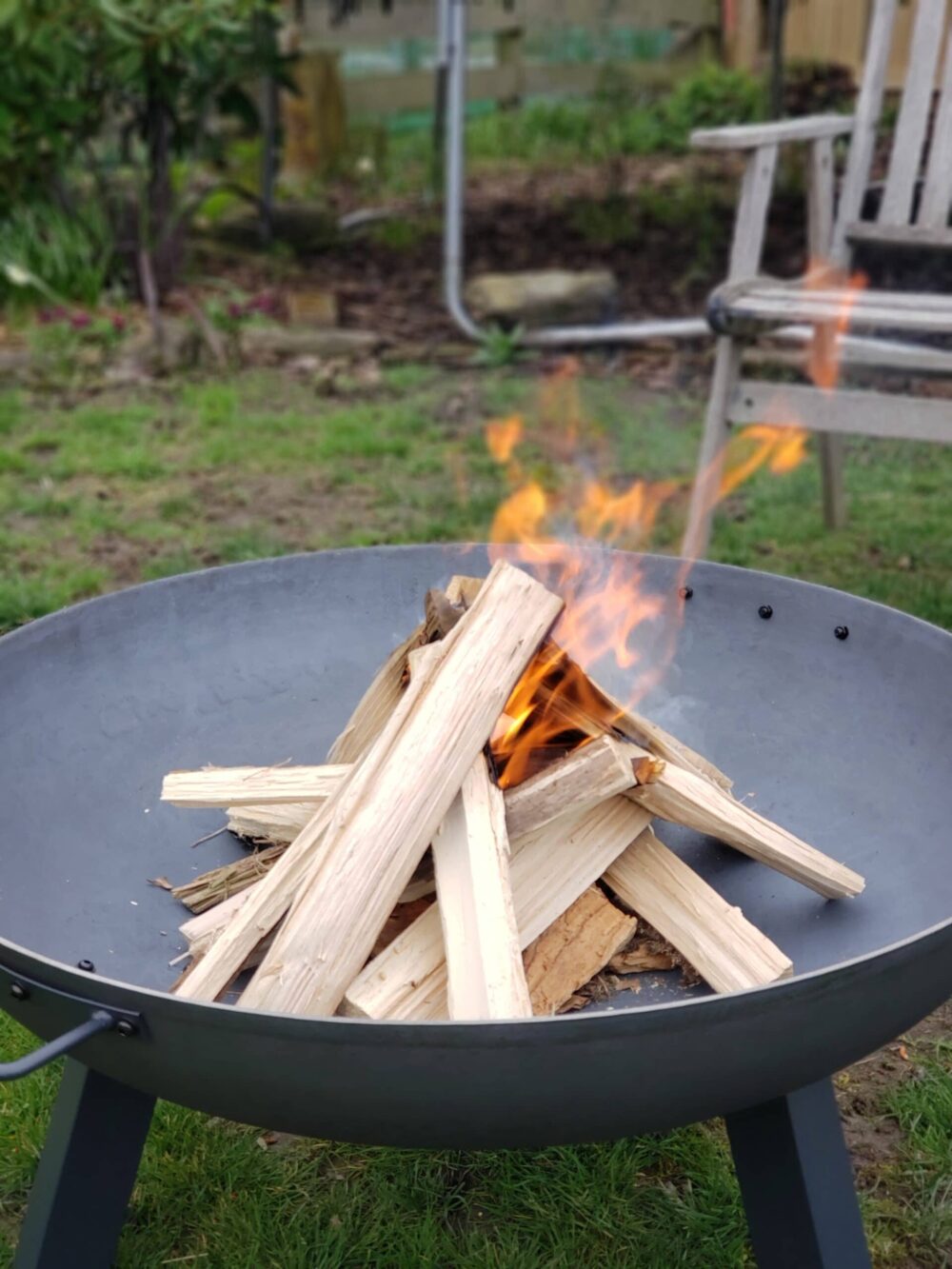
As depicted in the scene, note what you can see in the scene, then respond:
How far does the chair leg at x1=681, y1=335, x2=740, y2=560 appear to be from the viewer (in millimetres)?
2871

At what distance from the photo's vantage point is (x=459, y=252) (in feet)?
15.5

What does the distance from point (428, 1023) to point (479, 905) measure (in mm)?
299


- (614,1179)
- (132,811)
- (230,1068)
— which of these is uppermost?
(230,1068)

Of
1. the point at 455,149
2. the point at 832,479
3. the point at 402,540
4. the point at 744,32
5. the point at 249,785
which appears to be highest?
the point at 744,32

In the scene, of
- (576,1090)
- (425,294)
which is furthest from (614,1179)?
(425,294)

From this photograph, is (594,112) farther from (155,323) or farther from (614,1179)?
(614,1179)

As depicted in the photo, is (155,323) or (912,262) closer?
(155,323)

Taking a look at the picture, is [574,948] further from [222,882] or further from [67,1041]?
[67,1041]

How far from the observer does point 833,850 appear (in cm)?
154

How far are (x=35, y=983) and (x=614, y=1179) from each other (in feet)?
2.75

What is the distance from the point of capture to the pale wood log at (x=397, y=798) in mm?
1257

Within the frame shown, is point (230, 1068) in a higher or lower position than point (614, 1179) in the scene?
higher

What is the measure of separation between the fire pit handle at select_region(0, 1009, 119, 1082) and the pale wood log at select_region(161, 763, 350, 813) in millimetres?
427

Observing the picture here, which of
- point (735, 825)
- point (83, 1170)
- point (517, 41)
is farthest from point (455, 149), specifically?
point (517, 41)
